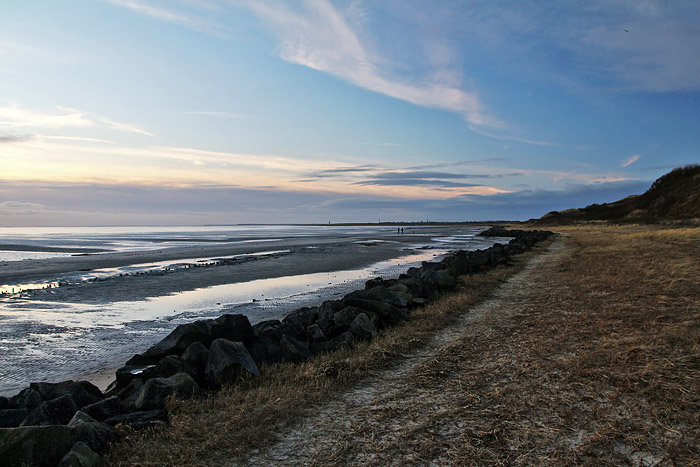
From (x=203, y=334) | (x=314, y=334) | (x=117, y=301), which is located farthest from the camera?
(x=117, y=301)

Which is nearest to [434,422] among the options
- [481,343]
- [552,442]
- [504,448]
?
[504,448]

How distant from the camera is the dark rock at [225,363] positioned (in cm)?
552

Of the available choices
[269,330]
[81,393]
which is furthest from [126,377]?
[269,330]

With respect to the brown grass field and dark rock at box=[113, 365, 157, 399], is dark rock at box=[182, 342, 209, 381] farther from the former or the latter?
the brown grass field

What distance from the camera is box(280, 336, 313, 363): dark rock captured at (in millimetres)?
6383

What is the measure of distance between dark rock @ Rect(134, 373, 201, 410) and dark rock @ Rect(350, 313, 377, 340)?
10.2 ft

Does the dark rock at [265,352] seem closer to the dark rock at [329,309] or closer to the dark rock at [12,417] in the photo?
the dark rock at [329,309]

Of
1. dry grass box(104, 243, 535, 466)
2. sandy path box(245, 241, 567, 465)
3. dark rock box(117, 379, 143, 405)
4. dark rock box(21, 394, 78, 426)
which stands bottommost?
sandy path box(245, 241, 567, 465)

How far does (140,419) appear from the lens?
4.27 metres

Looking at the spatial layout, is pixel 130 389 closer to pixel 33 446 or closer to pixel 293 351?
pixel 33 446

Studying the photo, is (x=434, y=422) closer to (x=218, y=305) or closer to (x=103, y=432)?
(x=103, y=432)

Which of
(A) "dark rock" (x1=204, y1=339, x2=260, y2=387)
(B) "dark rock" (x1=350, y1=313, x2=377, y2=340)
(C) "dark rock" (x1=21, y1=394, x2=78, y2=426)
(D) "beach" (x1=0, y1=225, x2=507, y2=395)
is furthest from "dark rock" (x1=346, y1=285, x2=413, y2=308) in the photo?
(C) "dark rock" (x1=21, y1=394, x2=78, y2=426)

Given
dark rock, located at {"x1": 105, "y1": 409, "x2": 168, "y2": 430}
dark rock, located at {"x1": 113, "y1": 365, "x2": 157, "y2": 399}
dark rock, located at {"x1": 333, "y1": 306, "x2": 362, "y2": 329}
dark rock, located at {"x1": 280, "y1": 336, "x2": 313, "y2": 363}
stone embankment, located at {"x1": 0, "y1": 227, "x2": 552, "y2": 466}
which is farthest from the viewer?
dark rock, located at {"x1": 333, "y1": 306, "x2": 362, "y2": 329}

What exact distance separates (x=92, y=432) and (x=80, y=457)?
39 cm
